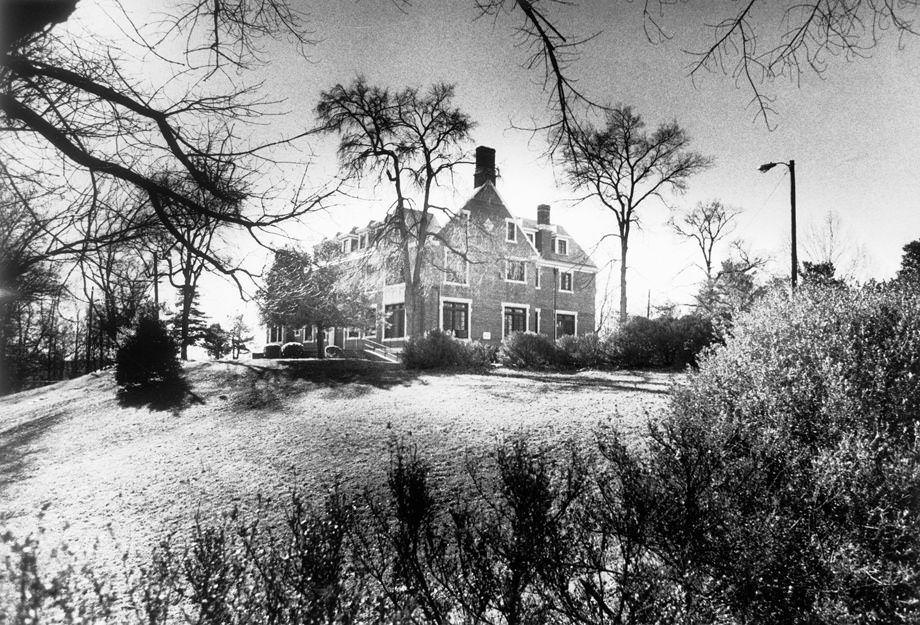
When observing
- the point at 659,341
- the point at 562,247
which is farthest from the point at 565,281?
the point at 659,341

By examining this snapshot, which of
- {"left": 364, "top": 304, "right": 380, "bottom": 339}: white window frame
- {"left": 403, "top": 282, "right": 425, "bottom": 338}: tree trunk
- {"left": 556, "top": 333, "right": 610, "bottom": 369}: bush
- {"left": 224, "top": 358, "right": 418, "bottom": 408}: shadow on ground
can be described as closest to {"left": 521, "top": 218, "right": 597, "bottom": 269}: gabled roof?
{"left": 364, "top": 304, "right": 380, "bottom": 339}: white window frame

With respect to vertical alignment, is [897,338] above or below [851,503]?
above

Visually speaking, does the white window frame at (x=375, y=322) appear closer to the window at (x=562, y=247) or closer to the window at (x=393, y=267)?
the window at (x=393, y=267)

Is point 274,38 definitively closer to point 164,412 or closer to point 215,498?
point 215,498

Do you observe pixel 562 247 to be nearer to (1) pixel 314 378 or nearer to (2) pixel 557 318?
(2) pixel 557 318

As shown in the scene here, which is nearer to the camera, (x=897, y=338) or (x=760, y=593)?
(x=760, y=593)

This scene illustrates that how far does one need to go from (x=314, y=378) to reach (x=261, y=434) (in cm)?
548

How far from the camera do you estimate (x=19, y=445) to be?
11977 mm

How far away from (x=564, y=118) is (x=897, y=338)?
4.17 meters

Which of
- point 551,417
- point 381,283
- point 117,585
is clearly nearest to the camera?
point 117,585

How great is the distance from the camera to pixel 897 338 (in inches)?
206

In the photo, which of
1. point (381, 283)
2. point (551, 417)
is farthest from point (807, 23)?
point (381, 283)

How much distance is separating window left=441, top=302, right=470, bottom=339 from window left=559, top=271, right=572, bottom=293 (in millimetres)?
8248

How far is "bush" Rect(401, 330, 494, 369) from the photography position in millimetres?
17906
